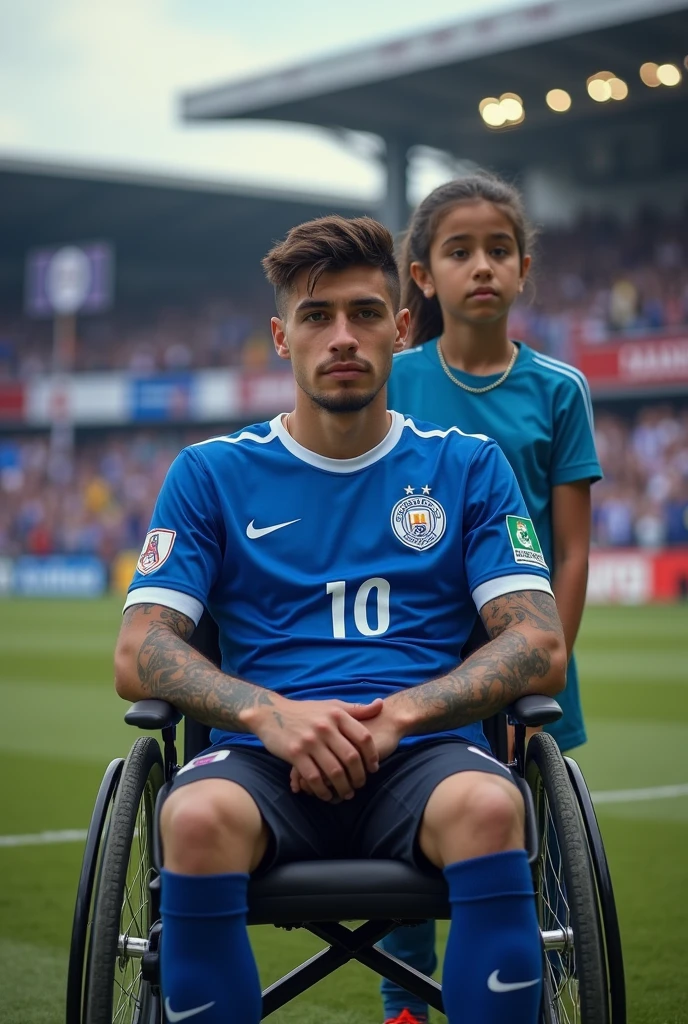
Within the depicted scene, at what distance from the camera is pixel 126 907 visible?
8.60 ft

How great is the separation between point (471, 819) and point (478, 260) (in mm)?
1555

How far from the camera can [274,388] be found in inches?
1270

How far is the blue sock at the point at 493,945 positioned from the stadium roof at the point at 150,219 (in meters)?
31.3

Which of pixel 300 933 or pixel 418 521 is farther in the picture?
pixel 300 933

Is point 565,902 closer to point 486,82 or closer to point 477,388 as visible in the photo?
point 477,388

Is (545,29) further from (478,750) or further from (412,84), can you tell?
(478,750)

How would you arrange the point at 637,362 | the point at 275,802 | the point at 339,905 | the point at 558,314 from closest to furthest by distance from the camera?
the point at 339,905
the point at 275,802
the point at 637,362
the point at 558,314

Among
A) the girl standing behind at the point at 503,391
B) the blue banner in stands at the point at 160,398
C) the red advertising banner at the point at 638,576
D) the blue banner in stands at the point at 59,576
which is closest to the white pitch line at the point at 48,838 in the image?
the girl standing behind at the point at 503,391

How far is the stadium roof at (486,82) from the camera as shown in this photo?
2294 centimetres

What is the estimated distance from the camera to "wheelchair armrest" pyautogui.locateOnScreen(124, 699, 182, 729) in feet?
8.13

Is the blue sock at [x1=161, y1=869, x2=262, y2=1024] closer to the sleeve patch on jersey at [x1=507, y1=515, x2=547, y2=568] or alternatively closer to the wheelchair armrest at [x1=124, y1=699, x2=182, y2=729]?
the wheelchair armrest at [x1=124, y1=699, x2=182, y2=729]

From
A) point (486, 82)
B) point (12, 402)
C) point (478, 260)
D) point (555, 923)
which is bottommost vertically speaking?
point (555, 923)

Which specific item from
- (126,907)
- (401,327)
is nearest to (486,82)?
(401,327)

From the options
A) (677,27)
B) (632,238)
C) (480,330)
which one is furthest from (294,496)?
(632,238)
